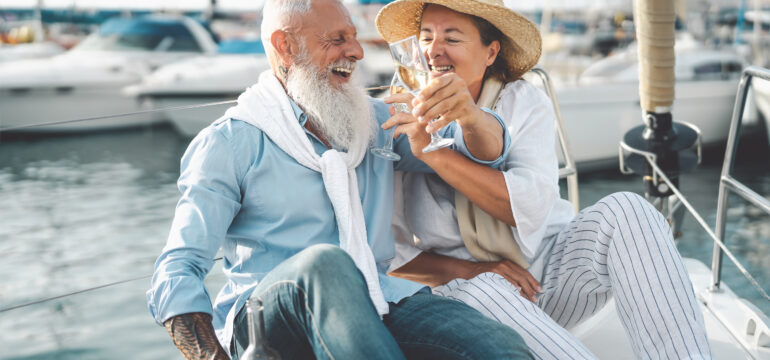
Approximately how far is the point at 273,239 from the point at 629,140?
7.54 ft

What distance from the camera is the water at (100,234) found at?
488 centimetres

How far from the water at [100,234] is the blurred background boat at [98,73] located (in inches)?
22.6

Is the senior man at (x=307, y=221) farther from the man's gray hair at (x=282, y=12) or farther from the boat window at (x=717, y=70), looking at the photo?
the boat window at (x=717, y=70)

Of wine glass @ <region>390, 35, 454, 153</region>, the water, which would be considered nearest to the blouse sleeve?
wine glass @ <region>390, 35, 454, 153</region>

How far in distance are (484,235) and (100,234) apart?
560 cm

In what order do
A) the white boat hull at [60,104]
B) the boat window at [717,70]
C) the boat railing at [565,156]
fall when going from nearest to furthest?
the boat railing at [565,156] → the boat window at [717,70] → the white boat hull at [60,104]

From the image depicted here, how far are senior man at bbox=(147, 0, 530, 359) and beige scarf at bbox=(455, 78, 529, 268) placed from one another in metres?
0.17

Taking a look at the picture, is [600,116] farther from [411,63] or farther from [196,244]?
[196,244]

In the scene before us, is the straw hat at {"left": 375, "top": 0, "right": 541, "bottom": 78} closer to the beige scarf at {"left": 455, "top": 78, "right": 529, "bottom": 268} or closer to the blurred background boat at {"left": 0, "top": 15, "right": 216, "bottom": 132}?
the beige scarf at {"left": 455, "top": 78, "right": 529, "bottom": 268}

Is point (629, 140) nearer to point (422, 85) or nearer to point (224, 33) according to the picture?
point (422, 85)

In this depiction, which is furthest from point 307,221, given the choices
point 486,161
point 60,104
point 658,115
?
point 60,104

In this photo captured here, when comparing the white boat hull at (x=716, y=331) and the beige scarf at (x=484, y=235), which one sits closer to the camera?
the beige scarf at (x=484, y=235)

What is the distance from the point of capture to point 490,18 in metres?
Answer: 2.19

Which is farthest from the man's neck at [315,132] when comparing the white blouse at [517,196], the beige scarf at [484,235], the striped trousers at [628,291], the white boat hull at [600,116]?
the white boat hull at [600,116]
